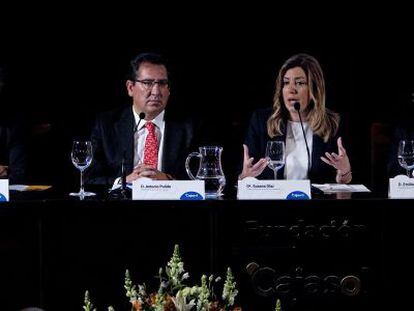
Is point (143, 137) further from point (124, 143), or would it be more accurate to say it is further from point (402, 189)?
point (402, 189)

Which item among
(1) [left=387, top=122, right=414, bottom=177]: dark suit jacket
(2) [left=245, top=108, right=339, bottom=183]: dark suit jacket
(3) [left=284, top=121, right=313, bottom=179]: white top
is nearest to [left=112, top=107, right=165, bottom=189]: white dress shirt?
(2) [left=245, top=108, right=339, bottom=183]: dark suit jacket

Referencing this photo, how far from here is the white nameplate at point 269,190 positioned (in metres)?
2.26

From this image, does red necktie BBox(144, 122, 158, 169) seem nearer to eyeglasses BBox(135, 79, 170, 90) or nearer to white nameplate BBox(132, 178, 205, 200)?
eyeglasses BBox(135, 79, 170, 90)

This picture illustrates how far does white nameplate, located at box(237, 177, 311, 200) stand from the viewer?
2264mm

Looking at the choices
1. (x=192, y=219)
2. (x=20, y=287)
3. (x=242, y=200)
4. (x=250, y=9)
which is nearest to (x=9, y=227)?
(x=20, y=287)

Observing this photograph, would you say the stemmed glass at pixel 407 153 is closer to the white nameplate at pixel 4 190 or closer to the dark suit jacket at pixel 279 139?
the dark suit jacket at pixel 279 139

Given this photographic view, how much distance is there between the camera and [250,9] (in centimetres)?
383

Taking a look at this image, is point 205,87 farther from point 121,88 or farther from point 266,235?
point 266,235

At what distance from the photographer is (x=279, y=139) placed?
3.32 meters

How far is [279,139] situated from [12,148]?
134cm

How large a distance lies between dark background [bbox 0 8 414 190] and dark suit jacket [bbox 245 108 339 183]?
43 centimetres

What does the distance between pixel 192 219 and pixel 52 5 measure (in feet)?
6.70

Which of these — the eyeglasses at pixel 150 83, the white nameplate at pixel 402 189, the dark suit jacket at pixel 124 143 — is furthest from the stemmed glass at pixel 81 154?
the white nameplate at pixel 402 189

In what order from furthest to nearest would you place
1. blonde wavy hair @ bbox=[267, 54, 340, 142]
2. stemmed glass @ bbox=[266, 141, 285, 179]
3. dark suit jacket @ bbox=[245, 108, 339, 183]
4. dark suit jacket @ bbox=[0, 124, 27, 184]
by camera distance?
dark suit jacket @ bbox=[0, 124, 27, 184]
blonde wavy hair @ bbox=[267, 54, 340, 142]
dark suit jacket @ bbox=[245, 108, 339, 183]
stemmed glass @ bbox=[266, 141, 285, 179]
